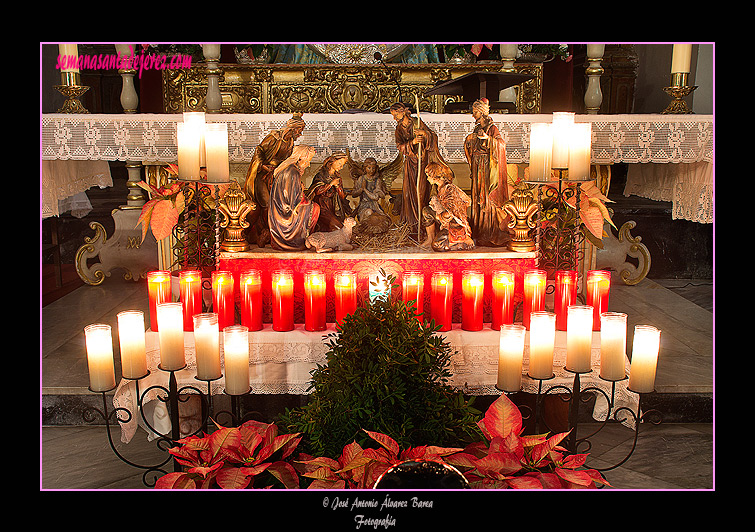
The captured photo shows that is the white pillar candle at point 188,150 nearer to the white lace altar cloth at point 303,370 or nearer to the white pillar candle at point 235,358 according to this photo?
the white lace altar cloth at point 303,370

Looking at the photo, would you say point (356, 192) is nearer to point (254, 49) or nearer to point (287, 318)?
point (287, 318)

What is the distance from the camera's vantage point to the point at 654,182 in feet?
15.7

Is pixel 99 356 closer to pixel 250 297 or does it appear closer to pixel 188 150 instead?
pixel 250 297

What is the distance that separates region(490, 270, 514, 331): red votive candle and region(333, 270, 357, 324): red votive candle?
61 centimetres

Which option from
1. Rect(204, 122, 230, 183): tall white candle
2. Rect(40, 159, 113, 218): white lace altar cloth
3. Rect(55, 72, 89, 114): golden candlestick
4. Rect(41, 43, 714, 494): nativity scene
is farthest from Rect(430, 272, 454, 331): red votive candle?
Rect(55, 72, 89, 114): golden candlestick

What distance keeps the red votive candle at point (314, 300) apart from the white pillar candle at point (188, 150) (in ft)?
2.22

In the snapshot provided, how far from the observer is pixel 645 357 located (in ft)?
7.44

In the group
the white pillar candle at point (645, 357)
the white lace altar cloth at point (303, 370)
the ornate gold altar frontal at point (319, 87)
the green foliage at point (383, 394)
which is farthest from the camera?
the ornate gold altar frontal at point (319, 87)

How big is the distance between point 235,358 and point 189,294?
0.81 metres

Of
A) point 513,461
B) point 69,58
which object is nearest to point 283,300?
point 513,461

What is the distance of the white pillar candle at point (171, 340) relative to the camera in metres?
2.37

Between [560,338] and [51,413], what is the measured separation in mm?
2368

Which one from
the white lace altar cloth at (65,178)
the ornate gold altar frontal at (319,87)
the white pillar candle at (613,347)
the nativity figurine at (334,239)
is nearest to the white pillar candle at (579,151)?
the white pillar candle at (613,347)

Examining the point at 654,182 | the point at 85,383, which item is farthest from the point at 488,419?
the point at 654,182
